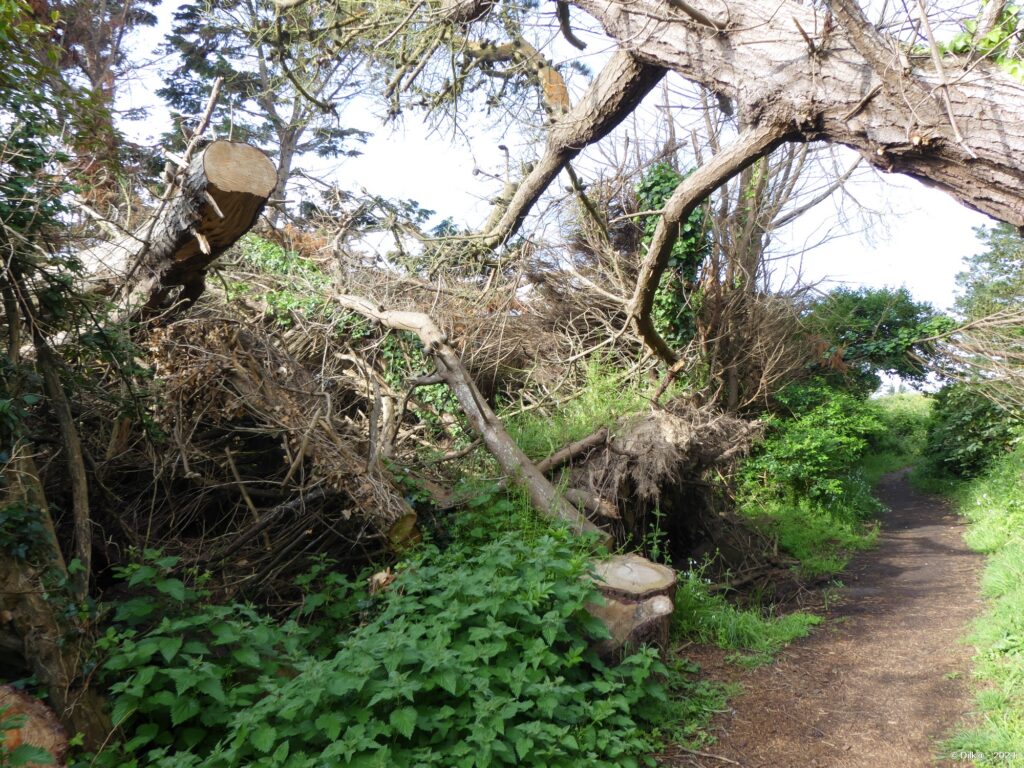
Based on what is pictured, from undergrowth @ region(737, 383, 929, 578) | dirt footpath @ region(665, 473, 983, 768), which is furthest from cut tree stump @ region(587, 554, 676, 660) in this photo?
undergrowth @ region(737, 383, 929, 578)

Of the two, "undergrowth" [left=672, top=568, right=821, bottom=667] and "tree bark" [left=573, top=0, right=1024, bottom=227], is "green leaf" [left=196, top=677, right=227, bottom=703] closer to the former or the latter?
"undergrowth" [left=672, top=568, right=821, bottom=667]

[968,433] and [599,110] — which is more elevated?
[599,110]

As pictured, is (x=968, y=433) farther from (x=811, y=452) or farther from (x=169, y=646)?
(x=169, y=646)

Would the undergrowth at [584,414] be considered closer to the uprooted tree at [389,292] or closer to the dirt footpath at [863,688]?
the uprooted tree at [389,292]

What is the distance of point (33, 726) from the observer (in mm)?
3414

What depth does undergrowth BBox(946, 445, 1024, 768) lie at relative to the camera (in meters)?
4.04

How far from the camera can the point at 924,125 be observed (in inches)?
141

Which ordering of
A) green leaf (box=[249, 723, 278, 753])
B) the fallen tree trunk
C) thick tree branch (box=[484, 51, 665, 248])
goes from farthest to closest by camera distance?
the fallen tree trunk
thick tree branch (box=[484, 51, 665, 248])
green leaf (box=[249, 723, 278, 753])

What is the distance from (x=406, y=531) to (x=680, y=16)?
4.30 meters

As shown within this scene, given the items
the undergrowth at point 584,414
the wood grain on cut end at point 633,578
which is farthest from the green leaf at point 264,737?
the undergrowth at point 584,414

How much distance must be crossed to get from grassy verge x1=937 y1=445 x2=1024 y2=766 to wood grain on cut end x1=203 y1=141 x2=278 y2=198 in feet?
17.8

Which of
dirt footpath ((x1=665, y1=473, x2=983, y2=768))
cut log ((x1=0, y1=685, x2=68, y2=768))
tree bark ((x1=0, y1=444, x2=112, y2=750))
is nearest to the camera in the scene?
cut log ((x1=0, y1=685, x2=68, y2=768))

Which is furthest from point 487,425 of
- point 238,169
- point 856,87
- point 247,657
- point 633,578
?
point 856,87

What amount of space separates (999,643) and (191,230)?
6575 millimetres
